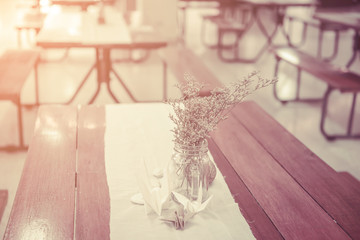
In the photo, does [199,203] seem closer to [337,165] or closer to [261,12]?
[337,165]

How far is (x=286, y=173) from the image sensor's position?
1844 millimetres

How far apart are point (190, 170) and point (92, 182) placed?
0.37 meters

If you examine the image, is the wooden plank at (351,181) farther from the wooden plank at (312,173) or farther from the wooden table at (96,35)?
the wooden table at (96,35)

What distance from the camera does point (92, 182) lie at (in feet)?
5.56

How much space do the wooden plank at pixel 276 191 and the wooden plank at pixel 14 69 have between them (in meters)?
1.54

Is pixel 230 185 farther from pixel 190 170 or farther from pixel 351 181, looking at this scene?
pixel 351 181

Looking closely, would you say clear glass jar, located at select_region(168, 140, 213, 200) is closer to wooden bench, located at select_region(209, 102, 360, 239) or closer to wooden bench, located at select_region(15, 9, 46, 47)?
wooden bench, located at select_region(209, 102, 360, 239)

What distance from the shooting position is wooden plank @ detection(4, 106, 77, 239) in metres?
1.40

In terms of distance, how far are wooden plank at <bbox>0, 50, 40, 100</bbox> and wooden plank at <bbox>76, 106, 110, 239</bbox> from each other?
3.31 ft

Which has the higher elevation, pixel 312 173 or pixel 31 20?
pixel 31 20

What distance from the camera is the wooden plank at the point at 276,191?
146 cm

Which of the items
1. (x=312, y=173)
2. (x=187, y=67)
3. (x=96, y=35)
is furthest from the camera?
(x=187, y=67)

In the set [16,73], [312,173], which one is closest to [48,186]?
[312,173]

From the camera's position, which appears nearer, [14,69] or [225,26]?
[14,69]
